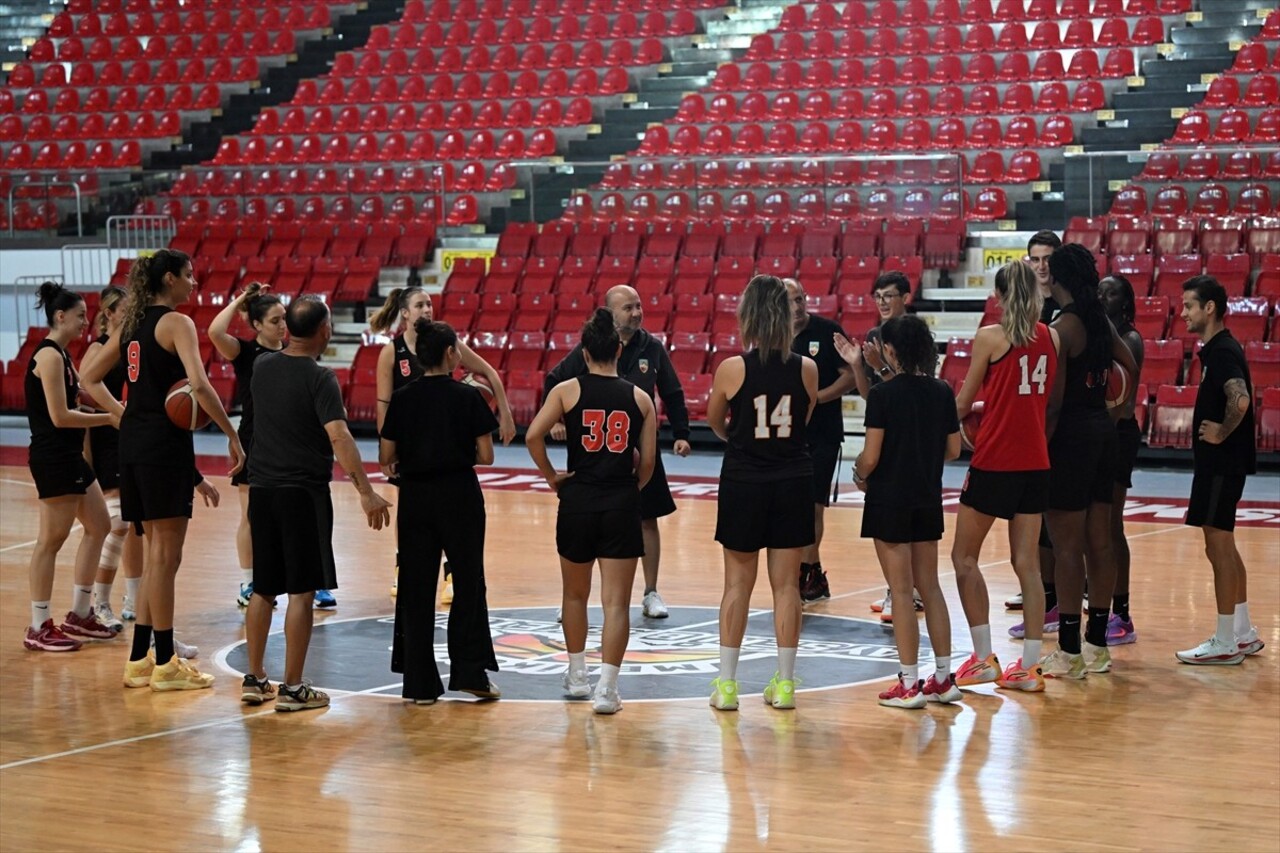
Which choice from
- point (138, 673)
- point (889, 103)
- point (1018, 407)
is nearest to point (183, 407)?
point (138, 673)

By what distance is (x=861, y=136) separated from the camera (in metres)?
20.9

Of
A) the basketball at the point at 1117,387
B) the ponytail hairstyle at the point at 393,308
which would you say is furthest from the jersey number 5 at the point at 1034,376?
the ponytail hairstyle at the point at 393,308

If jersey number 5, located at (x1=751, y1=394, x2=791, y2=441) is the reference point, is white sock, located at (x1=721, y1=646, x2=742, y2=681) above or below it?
below

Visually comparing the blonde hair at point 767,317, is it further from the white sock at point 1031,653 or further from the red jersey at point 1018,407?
the white sock at point 1031,653

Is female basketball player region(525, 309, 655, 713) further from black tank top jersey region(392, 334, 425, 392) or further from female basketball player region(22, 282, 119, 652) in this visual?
female basketball player region(22, 282, 119, 652)

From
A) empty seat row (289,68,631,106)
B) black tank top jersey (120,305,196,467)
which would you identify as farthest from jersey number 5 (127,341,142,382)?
empty seat row (289,68,631,106)

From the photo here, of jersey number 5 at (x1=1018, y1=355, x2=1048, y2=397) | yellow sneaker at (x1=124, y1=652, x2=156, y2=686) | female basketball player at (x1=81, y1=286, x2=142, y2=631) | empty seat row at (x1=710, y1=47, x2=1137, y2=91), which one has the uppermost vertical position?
empty seat row at (x1=710, y1=47, x2=1137, y2=91)

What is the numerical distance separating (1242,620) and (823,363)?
257 cm

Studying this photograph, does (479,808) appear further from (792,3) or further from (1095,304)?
(792,3)

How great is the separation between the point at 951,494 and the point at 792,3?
1345 cm

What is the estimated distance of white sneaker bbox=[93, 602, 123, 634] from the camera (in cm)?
870

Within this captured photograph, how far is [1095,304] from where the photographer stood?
7.27 m

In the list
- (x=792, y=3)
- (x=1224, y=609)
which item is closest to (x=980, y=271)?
(x=792, y=3)

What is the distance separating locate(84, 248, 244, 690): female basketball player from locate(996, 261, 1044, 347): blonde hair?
3.39 meters
